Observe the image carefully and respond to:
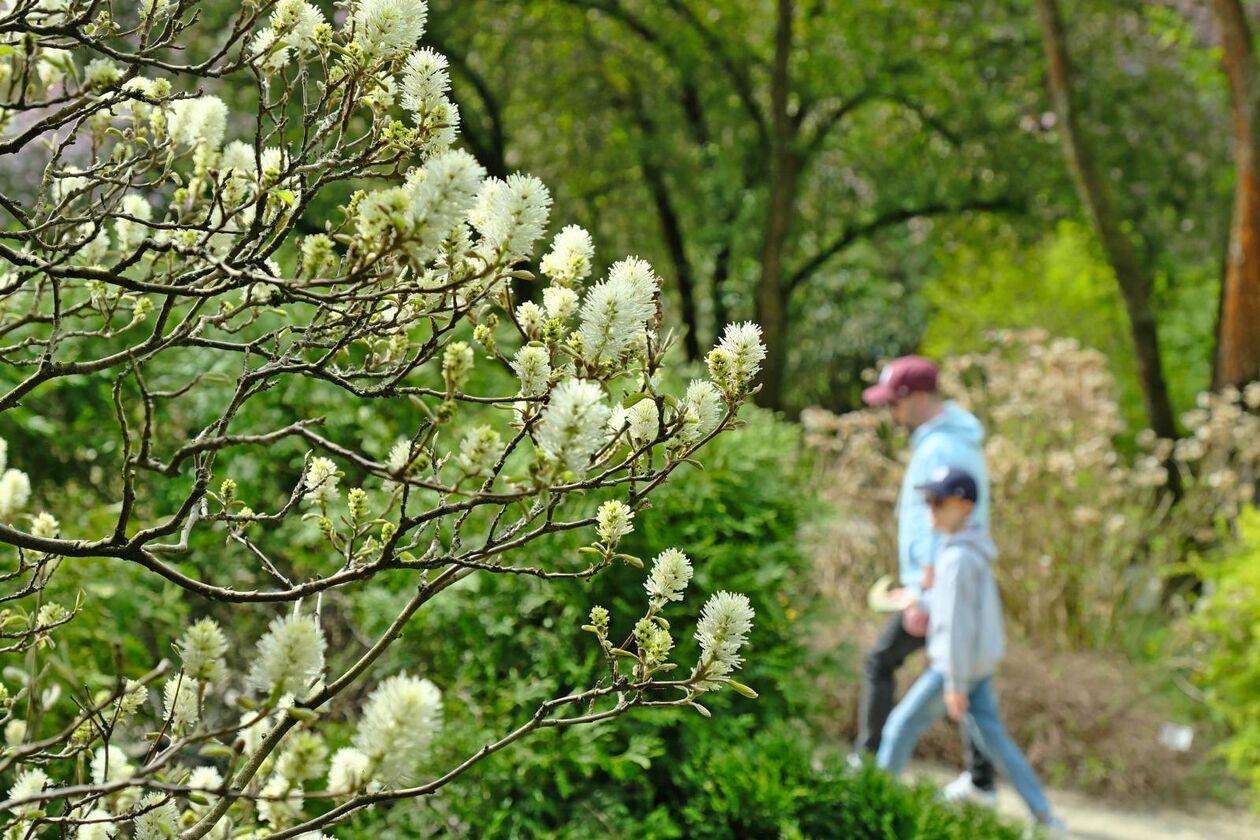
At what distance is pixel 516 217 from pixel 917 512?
4.25 metres

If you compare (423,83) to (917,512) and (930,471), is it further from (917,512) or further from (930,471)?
(917,512)

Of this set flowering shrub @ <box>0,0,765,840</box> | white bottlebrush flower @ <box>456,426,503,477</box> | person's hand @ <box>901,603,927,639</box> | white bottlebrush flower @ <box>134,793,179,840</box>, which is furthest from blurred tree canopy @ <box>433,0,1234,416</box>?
white bottlebrush flower @ <box>456,426,503,477</box>

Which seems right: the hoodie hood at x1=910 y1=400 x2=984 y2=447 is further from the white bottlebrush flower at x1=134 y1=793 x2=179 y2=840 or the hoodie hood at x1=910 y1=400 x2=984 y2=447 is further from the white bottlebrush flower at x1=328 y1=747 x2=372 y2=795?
the white bottlebrush flower at x1=328 y1=747 x2=372 y2=795

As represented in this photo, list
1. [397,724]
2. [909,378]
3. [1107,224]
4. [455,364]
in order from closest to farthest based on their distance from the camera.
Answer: [397,724] → [455,364] → [909,378] → [1107,224]

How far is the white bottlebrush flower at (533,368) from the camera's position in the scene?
146cm

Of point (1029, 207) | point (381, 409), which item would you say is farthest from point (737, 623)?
point (1029, 207)

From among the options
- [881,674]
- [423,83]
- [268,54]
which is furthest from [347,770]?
[881,674]

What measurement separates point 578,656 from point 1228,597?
12.7 ft

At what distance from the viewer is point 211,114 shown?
1628mm

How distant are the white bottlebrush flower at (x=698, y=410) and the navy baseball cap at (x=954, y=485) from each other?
142 inches

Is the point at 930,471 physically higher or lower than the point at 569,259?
higher

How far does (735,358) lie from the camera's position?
1484 millimetres

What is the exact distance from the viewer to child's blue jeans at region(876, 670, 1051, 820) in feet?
16.8

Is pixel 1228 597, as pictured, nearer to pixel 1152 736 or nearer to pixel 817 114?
pixel 1152 736
